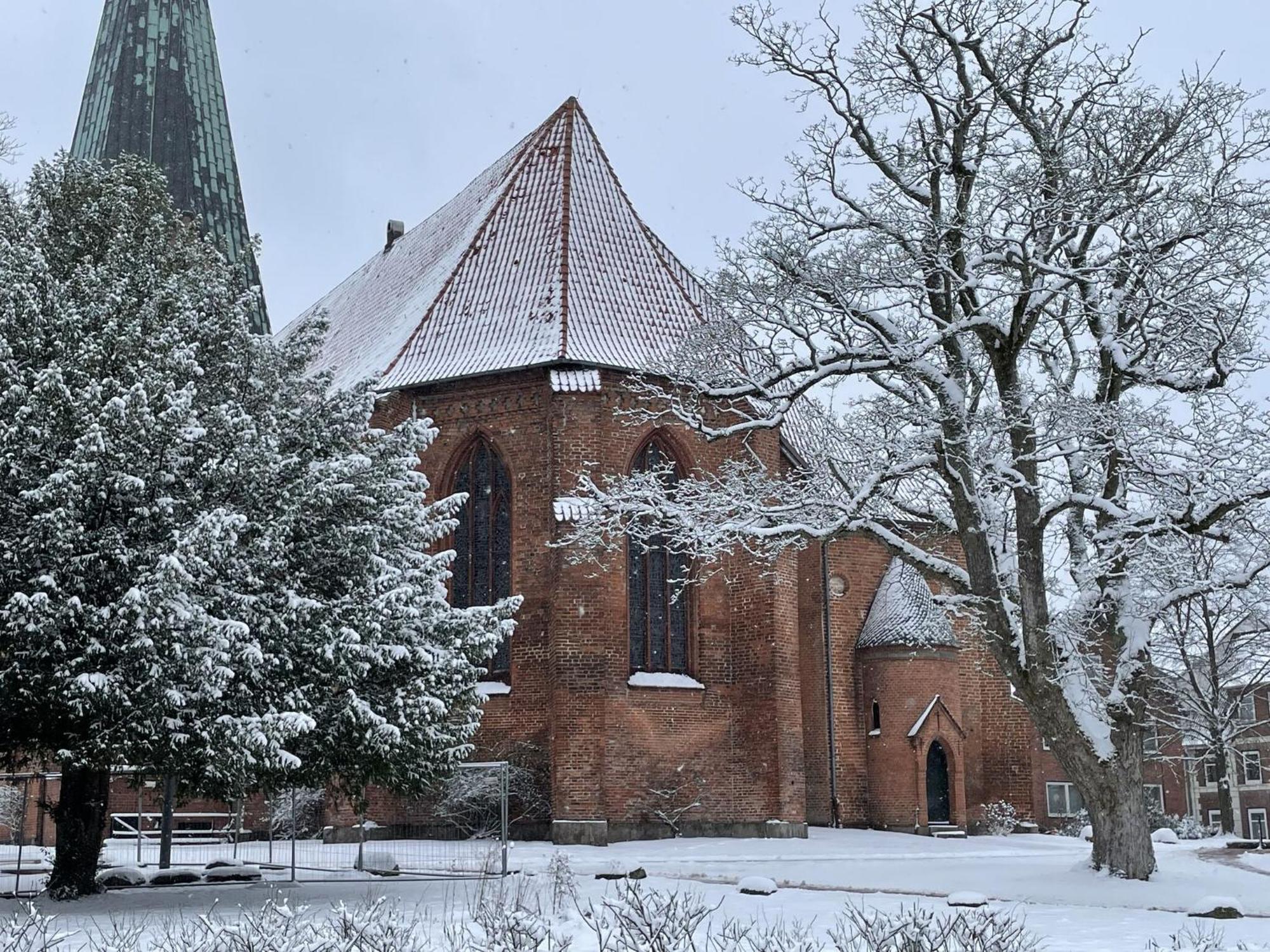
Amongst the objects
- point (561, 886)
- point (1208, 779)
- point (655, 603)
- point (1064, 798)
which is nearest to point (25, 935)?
point (561, 886)

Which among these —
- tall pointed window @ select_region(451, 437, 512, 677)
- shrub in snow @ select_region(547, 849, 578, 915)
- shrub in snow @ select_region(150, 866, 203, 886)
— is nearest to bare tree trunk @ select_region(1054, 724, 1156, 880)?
shrub in snow @ select_region(547, 849, 578, 915)

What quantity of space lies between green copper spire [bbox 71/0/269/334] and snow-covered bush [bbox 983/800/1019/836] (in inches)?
715

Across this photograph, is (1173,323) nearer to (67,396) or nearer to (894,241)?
(894,241)

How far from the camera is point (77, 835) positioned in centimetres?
1352

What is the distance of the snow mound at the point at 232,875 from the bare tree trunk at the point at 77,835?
2017mm

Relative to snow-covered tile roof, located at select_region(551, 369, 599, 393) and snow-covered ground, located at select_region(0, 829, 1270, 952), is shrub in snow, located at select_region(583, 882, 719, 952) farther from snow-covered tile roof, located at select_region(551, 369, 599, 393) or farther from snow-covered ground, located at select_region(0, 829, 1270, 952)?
snow-covered tile roof, located at select_region(551, 369, 599, 393)

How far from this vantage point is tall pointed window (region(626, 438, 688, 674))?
2323 cm

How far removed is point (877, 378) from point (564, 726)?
8.97 metres

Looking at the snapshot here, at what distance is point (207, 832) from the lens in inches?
992

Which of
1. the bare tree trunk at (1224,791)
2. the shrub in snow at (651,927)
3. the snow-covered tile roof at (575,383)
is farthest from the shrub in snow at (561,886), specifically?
the bare tree trunk at (1224,791)

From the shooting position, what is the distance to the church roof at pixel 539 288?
934 inches

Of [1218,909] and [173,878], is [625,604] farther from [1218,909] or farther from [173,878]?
[1218,909]

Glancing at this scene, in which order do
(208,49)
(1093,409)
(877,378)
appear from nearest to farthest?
(1093,409) < (877,378) < (208,49)

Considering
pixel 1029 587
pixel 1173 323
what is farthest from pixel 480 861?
pixel 1173 323
